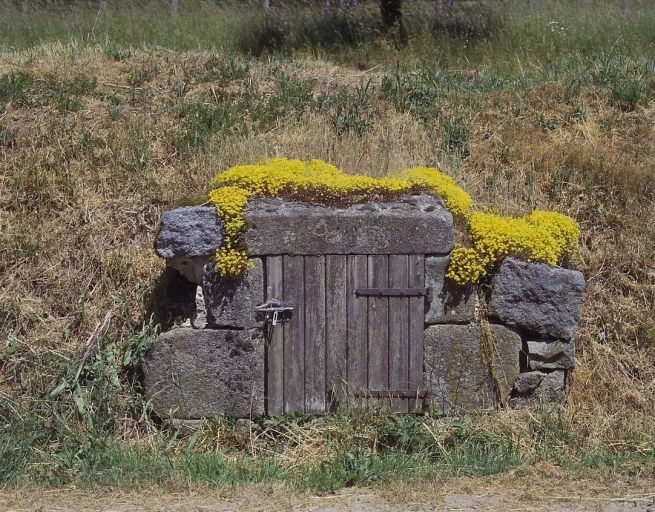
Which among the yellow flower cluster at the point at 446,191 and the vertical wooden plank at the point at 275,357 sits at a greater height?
the yellow flower cluster at the point at 446,191

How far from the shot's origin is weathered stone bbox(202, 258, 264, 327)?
6949mm

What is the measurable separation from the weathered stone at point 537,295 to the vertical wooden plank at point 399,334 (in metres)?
0.73

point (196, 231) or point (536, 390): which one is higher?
point (196, 231)

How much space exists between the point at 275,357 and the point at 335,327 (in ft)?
1.74

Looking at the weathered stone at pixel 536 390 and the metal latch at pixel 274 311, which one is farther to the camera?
the weathered stone at pixel 536 390

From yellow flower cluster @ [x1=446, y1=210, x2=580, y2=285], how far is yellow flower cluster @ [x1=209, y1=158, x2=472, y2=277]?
0.26 meters

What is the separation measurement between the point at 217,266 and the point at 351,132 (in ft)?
9.32

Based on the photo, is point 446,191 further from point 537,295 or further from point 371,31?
point 371,31

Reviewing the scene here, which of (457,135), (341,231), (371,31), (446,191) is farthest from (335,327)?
(371,31)

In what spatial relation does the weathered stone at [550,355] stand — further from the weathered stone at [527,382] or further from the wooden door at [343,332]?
the wooden door at [343,332]

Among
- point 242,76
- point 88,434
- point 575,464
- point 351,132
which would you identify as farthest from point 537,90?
point 88,434

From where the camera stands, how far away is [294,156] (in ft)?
27.9

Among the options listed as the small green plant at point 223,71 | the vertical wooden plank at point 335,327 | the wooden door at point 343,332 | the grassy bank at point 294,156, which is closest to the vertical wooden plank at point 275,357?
the wooden door at point 343,332

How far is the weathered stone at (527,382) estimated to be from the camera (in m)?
7.12
